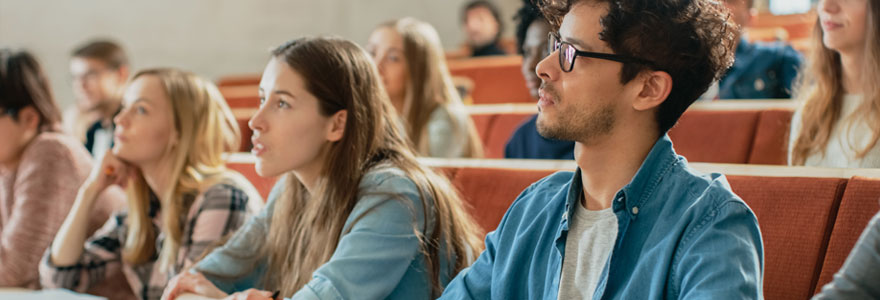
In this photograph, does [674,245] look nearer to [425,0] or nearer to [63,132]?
[63,132]

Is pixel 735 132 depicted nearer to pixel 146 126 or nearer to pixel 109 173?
pixel 146 126

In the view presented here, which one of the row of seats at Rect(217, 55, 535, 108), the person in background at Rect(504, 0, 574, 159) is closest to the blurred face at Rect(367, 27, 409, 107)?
the person in background at Rect(504, 0, 574, 159)

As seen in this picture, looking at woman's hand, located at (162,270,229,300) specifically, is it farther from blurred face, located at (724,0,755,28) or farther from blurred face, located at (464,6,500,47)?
blurred face, located at (464,6,500,47)

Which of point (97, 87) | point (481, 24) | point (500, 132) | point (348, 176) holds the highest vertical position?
point (348, 176)

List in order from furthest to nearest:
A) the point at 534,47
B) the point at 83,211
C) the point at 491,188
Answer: the point at 534,47 < the point at 83,211 < the point at 491,188

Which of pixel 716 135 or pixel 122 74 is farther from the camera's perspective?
pixel 122 74

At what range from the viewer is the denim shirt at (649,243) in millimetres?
1018

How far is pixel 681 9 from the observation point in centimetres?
117

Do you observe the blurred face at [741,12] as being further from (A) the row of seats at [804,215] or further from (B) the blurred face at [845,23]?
(A) the row of seats at [804,215]

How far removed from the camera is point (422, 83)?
3.10 metres

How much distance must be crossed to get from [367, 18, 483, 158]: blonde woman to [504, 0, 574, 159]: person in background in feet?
1.10

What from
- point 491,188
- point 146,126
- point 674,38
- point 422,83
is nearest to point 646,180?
point 674,38

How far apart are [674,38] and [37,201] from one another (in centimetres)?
185

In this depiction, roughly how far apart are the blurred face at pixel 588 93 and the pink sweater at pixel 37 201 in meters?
1.69
